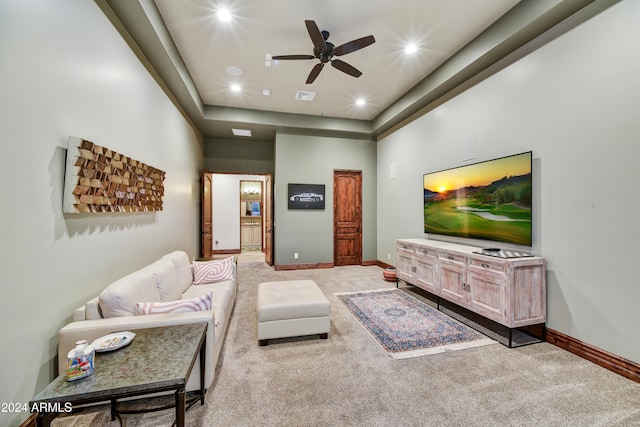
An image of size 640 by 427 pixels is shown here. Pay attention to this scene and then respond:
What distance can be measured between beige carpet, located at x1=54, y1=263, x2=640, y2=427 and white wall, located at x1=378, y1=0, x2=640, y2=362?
0.53 m

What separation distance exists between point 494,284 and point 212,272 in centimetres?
341

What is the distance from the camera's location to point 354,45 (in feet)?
9.55

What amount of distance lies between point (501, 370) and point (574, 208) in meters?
1.68

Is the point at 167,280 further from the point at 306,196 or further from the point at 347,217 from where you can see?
the point at 347,217

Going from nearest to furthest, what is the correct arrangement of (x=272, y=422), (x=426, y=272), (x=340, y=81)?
1. (x=272, y=422)
2. (x=426, y=272)
3. (x=340, y=81)

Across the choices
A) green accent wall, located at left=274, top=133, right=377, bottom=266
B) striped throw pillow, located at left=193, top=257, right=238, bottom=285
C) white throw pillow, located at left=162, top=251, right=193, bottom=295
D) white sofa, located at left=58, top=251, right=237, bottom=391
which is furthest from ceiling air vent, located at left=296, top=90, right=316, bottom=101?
white sofa, located at left=58, top=251, right=237, bottom=391

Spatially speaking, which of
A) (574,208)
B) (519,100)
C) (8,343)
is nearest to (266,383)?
(8,343)

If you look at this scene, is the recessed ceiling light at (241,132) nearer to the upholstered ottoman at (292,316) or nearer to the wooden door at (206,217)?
the wooden door at (206,217)

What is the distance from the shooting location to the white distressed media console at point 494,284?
8.65 ft

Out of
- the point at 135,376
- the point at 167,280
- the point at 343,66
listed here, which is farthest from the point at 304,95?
the point at 135,376

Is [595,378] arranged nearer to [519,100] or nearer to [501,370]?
[501,370]

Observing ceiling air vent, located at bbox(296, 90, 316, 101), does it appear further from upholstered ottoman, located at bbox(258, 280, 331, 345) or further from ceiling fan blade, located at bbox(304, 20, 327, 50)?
upholstered ottoman, located at bbox(258, 280, 331, 345)

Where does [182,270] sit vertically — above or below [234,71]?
below

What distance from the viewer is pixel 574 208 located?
254cm
